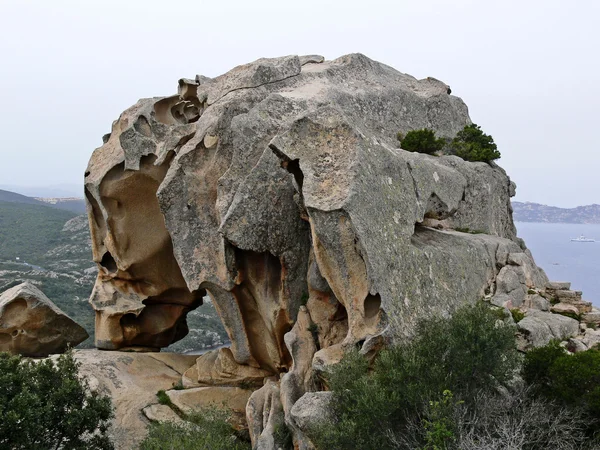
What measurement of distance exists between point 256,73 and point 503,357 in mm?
13987

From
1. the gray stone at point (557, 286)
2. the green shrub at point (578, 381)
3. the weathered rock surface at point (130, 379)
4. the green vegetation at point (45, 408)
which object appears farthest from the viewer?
the weathered rock surface at point (130, 379)

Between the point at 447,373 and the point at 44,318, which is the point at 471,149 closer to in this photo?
the point at 447,373

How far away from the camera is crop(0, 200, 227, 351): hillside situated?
51.7m

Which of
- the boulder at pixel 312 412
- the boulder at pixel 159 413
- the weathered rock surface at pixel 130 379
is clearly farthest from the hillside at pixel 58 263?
the boulder at pixel 312 412

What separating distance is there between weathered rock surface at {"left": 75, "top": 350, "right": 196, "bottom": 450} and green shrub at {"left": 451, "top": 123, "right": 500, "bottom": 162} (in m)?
14.9

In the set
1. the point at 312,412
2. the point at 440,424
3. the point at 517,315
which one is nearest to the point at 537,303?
the point at 517,315

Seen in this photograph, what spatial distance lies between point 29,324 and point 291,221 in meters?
13.3

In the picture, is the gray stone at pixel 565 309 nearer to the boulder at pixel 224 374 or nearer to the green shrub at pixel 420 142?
the green shrub at pixel 420 142

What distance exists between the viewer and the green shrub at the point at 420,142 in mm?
23500

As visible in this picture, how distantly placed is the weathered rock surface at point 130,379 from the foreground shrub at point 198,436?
264 centimetres

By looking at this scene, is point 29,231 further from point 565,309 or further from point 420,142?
point 565,309

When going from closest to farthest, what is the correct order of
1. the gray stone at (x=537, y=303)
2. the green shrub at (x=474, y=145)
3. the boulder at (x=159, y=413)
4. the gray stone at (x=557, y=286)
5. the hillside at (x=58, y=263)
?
the gray stone at (x=537, y=303) → the gray stone at (x=557, y=286) → the boulder at (x=159, y=413) → the green shrub at (x=474, y=145) → the hillside at (x=58, y=263)

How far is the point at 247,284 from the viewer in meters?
20.6

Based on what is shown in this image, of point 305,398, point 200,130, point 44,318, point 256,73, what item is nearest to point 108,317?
point 44,318
